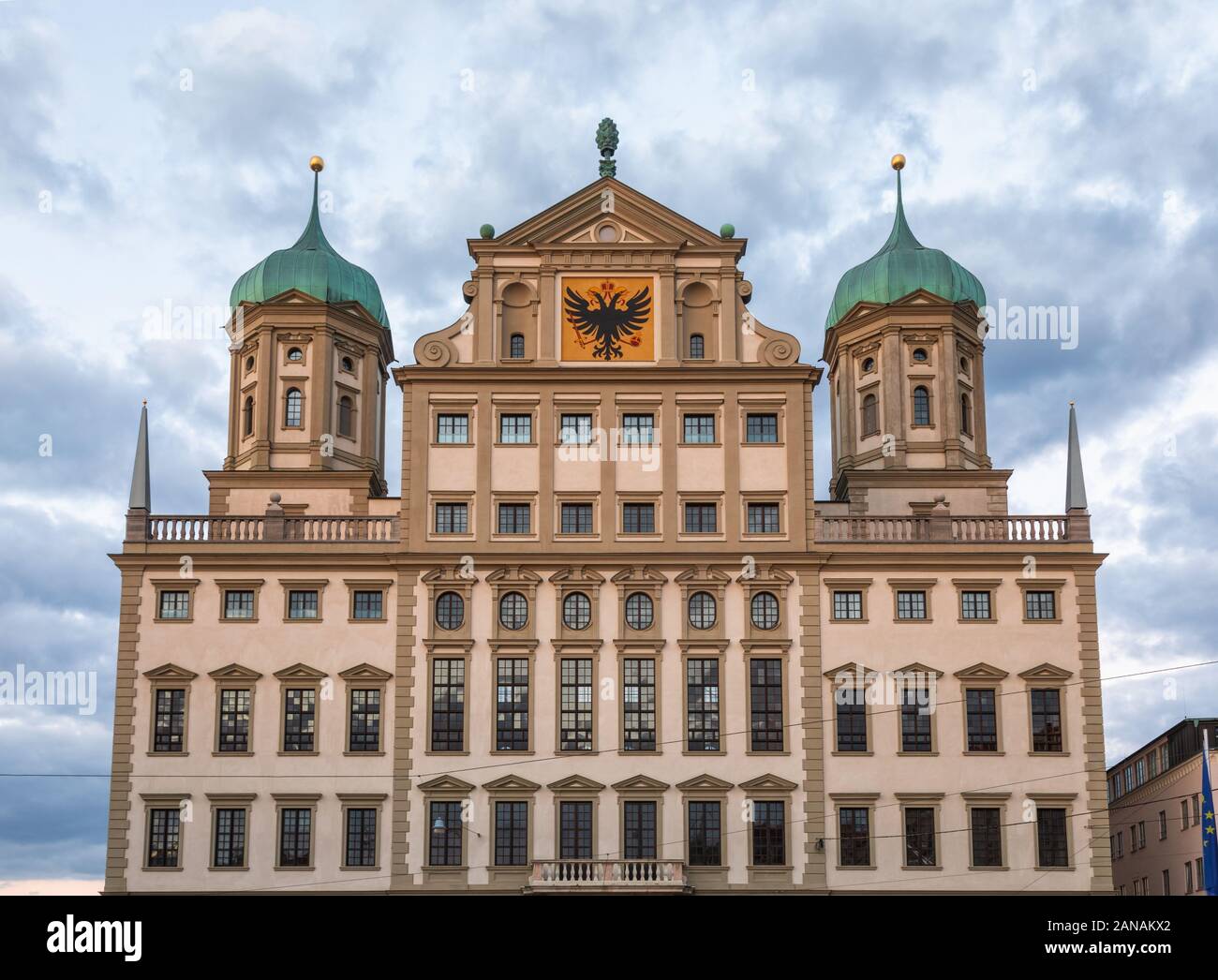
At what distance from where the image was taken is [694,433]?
6756 centimetres

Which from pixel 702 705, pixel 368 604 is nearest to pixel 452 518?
pixel 368 604

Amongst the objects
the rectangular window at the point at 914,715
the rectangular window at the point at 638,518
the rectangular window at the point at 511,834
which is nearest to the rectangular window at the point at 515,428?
the rectangular window at the point at 638,518

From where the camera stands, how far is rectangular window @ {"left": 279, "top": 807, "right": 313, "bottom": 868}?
63.0 meters

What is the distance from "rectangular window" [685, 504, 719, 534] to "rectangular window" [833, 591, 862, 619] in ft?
17.7

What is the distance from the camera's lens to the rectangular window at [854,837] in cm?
6322

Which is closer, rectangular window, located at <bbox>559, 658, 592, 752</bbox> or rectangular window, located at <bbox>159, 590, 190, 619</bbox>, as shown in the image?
rectangular window, located at <bbox>559, 658, 592, 752</bbox>

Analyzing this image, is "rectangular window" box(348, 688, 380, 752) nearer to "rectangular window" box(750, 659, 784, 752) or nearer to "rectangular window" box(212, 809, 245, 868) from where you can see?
"rectangular window" box(212, 809, 245, 868)

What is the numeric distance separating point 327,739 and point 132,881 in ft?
28.3

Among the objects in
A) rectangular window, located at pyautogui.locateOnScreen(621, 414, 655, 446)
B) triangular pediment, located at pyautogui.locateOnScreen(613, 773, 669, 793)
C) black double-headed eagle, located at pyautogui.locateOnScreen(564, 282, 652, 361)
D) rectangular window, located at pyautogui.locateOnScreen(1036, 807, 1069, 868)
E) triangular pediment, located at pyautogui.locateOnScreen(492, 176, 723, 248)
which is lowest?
rectangular window, located at pyautogui.locateOnScreen(1036, 807, 1069, 868)

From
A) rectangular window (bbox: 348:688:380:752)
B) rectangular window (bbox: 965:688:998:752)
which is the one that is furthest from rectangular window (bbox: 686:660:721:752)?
rectangular window (bbox: 348:688:380:752)

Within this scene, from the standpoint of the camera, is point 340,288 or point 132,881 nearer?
point 132,881

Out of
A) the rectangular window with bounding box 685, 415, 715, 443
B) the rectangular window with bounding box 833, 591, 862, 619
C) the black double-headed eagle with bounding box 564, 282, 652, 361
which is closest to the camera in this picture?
the rectangular window with bounding box 833, 591, 862, 619
